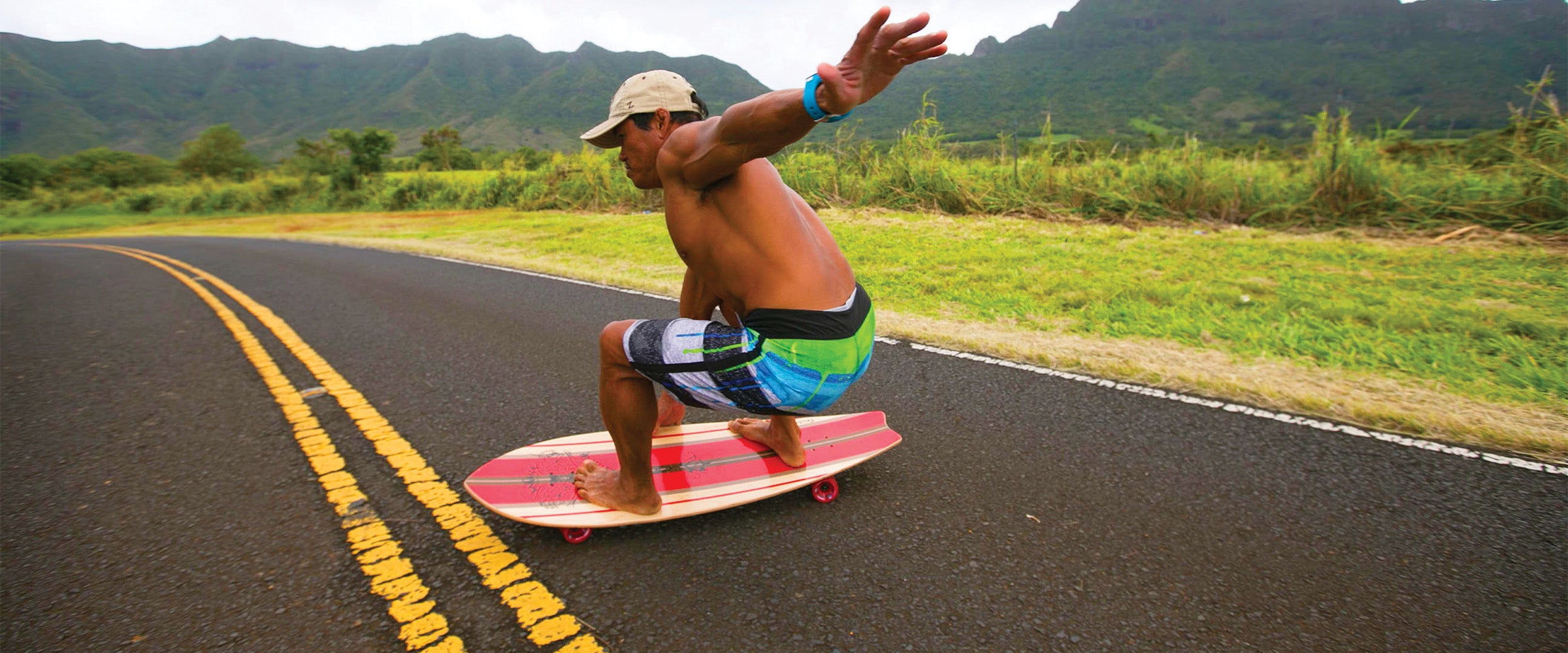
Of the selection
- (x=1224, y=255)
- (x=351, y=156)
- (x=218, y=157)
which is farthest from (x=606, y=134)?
(x=218, y=157)

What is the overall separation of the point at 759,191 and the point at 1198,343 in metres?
3.84

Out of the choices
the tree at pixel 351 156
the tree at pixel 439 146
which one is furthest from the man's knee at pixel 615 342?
the tree at pixel 439 146

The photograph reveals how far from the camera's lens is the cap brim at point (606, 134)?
2124mm

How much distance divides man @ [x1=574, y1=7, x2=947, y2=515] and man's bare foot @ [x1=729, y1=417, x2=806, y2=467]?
46 centimetres

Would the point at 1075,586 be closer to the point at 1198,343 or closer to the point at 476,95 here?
the point at 1198,343

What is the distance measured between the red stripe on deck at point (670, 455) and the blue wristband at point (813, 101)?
5.31 ft

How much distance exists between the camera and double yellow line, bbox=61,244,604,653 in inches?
74.7

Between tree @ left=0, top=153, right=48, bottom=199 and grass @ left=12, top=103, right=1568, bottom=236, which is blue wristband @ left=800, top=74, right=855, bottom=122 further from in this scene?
tree @ left=0, top=153, right=48, bottom=199

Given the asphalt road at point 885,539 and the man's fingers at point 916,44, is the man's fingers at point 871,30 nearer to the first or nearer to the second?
the man's fingers at point 916,44

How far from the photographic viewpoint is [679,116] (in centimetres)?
223

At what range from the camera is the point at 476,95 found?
16600cm

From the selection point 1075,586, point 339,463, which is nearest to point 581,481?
point 339,463

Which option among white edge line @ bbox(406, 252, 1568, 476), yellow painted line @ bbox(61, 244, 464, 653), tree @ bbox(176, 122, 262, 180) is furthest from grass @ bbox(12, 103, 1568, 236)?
tree @ bbox(176, 122, 262, 180)

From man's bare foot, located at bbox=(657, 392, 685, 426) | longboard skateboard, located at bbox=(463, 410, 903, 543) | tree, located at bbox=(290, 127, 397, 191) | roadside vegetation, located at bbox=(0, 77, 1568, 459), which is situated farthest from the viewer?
tree, located at bbox=(290, 127, 397, 191)
